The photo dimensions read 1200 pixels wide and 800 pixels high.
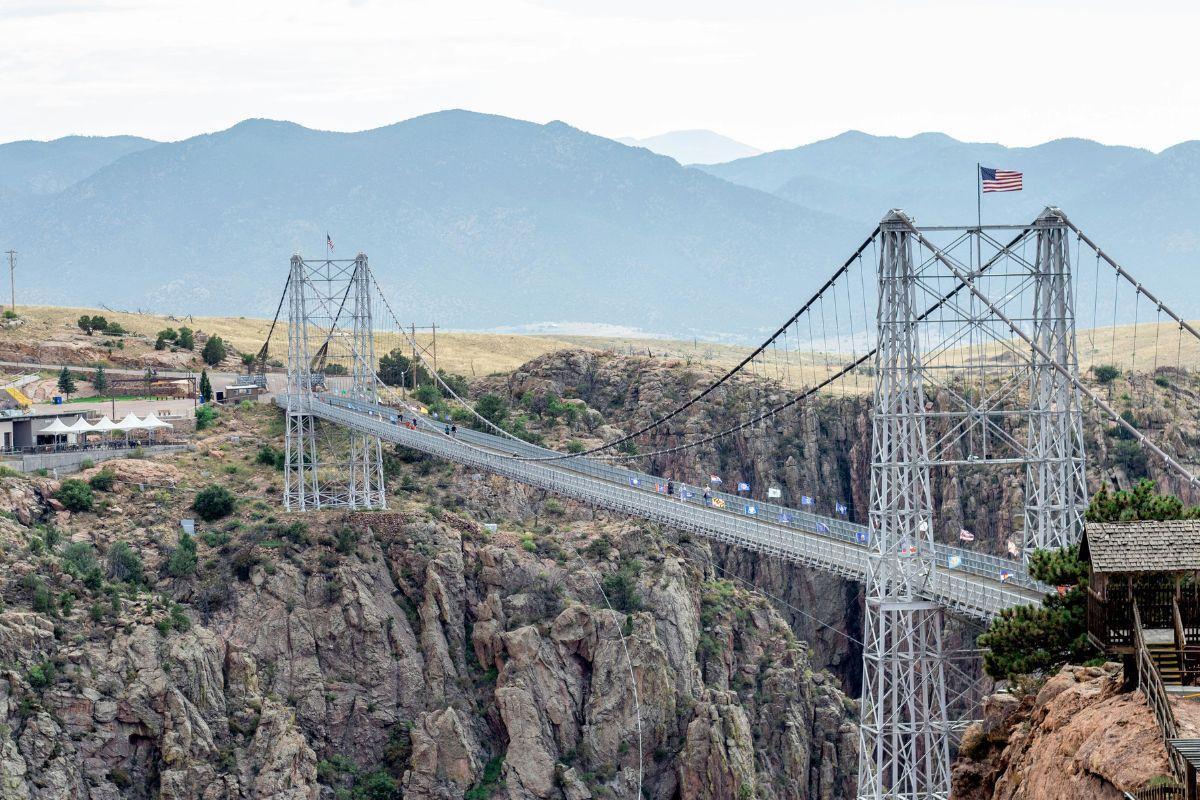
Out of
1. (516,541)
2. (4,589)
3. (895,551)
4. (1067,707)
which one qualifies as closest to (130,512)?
(4,589)

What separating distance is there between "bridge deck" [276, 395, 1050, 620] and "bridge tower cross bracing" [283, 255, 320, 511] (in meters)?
1.06

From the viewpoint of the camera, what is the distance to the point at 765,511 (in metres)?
71.0

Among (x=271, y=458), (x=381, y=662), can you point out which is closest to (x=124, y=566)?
(x=381, y=662)

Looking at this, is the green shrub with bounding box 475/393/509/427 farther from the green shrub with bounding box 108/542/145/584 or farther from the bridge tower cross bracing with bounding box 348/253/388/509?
the green shrub with bounding box 108/542/145/584

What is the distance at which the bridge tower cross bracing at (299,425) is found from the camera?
8169cm

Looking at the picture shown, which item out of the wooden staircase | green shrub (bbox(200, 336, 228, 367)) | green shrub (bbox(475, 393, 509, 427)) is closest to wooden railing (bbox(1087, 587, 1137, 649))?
the wooden staircase

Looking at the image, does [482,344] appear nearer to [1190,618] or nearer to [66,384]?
[66,384]

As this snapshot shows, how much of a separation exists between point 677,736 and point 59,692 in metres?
22.4

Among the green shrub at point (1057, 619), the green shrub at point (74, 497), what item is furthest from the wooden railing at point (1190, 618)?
the green shrub at point (74, 497)

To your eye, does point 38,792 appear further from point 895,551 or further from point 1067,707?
point 1067,707

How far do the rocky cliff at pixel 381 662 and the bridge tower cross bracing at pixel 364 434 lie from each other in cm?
187

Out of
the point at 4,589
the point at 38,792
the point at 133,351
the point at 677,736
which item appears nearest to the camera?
the point at 38,792

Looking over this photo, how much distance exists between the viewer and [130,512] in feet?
252

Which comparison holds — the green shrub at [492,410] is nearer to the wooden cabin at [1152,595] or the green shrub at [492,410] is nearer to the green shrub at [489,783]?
the green shrub at [489,783]
